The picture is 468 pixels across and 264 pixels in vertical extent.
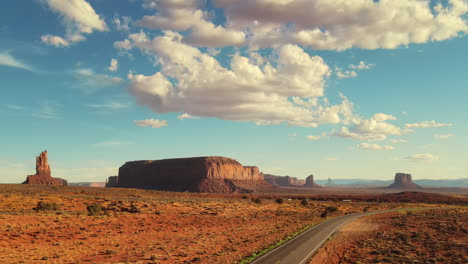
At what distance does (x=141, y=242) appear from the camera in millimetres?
30516

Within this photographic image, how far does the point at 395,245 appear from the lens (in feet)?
98.4

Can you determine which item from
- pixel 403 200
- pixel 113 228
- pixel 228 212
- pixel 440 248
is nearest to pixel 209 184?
pixel 403 200

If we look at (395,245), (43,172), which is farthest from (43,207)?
(43,172)

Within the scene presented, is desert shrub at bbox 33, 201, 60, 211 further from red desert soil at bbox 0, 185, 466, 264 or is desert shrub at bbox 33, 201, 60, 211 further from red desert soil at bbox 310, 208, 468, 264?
red desert soil at bbox 310, 208, 468, 264

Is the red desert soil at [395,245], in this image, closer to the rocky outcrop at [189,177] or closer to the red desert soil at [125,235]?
the red desert soil at [125,235]

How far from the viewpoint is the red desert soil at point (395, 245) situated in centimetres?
2465

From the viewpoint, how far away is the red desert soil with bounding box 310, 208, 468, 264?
24648 millimetres

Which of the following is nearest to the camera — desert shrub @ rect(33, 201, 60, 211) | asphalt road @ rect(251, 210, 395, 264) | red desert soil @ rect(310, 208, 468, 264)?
asphalt road @ rect(251, 210, 395, 264)

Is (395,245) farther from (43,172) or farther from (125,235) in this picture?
(43,172)

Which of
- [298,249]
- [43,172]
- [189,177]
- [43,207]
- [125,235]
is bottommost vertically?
[298,249]

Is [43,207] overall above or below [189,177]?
below

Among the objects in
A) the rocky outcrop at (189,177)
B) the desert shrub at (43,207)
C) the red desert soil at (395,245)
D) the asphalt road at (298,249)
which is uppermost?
the rocky outcrop at (189,177)

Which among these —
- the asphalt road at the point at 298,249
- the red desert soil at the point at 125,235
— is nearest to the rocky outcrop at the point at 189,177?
the red desert soil at the point at 125,235

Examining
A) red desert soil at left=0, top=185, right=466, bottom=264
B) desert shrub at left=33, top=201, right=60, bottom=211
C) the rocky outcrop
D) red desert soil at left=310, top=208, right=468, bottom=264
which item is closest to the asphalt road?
red desert soil at left=310, top=208, right=468, bottom=264
